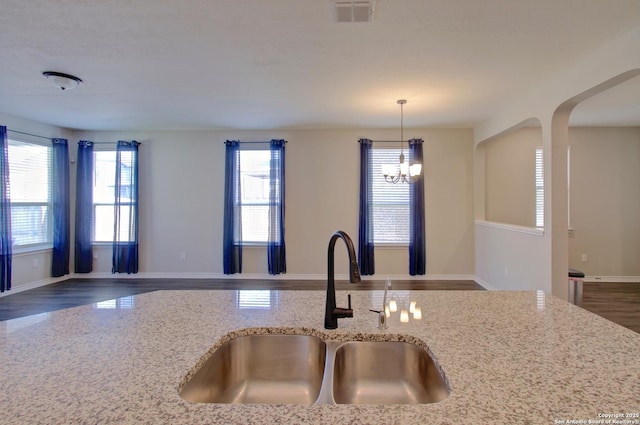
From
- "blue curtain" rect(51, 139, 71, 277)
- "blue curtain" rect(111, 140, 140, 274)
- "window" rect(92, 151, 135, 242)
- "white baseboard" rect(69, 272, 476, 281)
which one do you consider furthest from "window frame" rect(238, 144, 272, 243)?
"blue curtain" rect(51, 139, 71, 277)

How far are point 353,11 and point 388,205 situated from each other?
12.0 feet

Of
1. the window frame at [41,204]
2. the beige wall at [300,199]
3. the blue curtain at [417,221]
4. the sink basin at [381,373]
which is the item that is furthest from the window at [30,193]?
the blue curtain at [417,221]

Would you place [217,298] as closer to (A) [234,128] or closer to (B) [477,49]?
(B) [477,49]

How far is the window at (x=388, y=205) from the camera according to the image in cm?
539

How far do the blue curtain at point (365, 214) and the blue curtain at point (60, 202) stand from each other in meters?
5.07

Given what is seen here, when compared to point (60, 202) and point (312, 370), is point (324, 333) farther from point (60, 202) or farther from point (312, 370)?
point (60, 202)

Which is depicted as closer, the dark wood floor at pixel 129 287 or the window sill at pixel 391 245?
the dark wood floor at pixel 129 287

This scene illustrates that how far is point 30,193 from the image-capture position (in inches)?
193

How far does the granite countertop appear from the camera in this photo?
653mm

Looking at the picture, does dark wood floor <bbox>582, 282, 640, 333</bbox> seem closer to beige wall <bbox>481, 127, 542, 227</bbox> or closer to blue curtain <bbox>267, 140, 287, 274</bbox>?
beige wall <bbox>481, 127, 542, 227</bbox>

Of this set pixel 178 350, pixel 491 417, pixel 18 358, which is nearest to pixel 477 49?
pixel 491 417

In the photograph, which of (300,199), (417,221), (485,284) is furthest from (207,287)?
(485,284)

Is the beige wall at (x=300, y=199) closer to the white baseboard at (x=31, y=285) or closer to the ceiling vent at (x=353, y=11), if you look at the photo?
the white baseboard at (x=31, y=285)

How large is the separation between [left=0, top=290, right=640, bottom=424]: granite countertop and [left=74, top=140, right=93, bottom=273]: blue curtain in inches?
202
